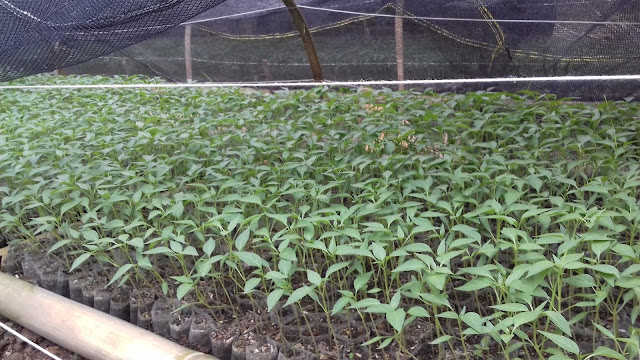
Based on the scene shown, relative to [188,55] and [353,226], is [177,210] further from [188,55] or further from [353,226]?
[188,55]

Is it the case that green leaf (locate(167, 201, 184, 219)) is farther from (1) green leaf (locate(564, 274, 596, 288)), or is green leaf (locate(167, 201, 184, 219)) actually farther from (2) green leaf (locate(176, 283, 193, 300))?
(1) green leaf (locate(564, 274, 596, 288))

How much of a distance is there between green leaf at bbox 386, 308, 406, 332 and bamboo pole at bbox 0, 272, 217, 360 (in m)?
0.50

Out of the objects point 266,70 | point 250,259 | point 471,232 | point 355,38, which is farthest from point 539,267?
point 266,70

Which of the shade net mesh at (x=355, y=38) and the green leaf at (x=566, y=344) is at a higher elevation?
the shade net mesh at (x=355, y=38)

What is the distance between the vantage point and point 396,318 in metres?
1.10

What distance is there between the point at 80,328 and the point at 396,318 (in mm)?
968

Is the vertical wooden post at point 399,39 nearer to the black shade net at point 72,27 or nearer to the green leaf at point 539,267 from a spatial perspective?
the black shade net at point 72,27

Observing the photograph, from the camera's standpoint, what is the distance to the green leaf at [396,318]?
42.5 inches

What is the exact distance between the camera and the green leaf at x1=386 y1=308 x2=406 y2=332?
1.08 m

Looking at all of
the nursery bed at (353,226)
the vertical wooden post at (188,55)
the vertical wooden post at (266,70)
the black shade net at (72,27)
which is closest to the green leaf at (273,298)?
the nursery bed at (353,226)

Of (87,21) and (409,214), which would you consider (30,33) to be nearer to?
(87,21)

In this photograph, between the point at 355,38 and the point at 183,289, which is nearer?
the point at 183,289

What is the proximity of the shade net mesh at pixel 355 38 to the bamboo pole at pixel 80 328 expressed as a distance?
1042 millimetres

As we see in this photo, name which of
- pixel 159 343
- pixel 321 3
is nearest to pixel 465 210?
pixel 159 343
